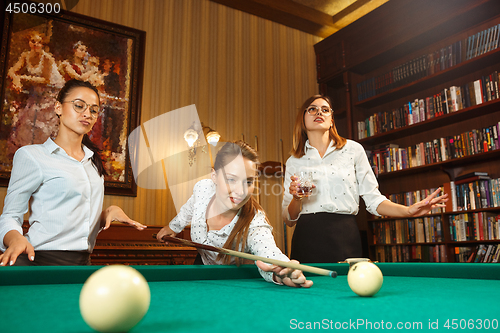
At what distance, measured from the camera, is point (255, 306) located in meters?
0.87

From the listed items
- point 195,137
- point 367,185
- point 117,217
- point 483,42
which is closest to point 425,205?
point 367,185

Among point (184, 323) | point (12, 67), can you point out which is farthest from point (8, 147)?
point (184, 323)

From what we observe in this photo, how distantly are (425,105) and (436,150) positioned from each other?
0.49m

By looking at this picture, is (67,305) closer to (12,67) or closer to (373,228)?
(12,67)

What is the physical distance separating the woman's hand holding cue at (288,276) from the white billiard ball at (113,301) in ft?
2.24

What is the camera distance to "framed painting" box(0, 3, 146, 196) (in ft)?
11.8

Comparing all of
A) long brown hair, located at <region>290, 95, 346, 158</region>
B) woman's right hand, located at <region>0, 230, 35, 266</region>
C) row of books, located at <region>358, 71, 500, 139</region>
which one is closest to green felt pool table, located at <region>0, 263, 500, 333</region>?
woman's right hand, located at <region>0, 230, 35, 266</region>

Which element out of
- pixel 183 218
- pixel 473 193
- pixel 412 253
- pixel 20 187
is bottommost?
pixel 412 253

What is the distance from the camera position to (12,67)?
12.0 ft

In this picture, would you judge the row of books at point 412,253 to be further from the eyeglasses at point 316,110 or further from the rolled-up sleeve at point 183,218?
the rolled-up sleeve at point 183,218

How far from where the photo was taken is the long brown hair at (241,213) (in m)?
1.81

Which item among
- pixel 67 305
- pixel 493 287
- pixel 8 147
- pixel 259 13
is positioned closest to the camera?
pixel 67 305

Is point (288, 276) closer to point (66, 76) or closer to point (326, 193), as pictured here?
point (326, 193)

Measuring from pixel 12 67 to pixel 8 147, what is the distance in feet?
2.46
